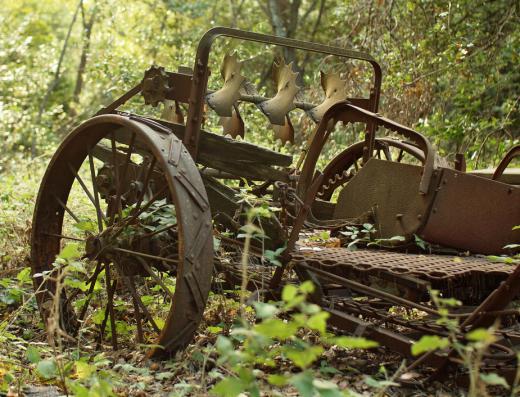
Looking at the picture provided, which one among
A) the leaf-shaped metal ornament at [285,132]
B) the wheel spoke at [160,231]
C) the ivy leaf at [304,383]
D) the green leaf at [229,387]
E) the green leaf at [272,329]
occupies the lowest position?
the green leaf at [229,387]

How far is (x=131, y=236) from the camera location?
4.00 metres

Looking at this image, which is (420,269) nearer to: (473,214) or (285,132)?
(473,214)

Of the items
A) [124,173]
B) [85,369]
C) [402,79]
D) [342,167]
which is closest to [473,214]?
[342,167]

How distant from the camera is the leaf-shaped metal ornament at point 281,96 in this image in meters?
4.77

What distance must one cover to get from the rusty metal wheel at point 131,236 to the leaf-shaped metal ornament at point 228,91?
48cm

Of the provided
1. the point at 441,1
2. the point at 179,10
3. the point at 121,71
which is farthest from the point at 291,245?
the point at 179,10

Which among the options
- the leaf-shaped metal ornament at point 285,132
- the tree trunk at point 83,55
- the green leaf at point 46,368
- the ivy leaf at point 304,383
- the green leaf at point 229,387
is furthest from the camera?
the tree trunk at point 83,55

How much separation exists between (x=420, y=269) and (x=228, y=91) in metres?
1.73

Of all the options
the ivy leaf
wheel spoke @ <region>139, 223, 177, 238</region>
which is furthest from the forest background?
the ivy leaf

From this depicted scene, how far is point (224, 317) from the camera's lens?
4207 millimetres

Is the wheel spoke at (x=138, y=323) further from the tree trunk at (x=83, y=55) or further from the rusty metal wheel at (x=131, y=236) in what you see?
the tree trunk at (x=83, y=55)

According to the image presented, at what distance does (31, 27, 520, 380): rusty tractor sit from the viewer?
3471mm

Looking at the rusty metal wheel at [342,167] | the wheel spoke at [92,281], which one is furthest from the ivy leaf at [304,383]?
the rusty metal wheel at [342,167]

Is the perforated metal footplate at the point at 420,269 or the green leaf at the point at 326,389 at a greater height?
the perforated metal footplate at the point at 420,269
